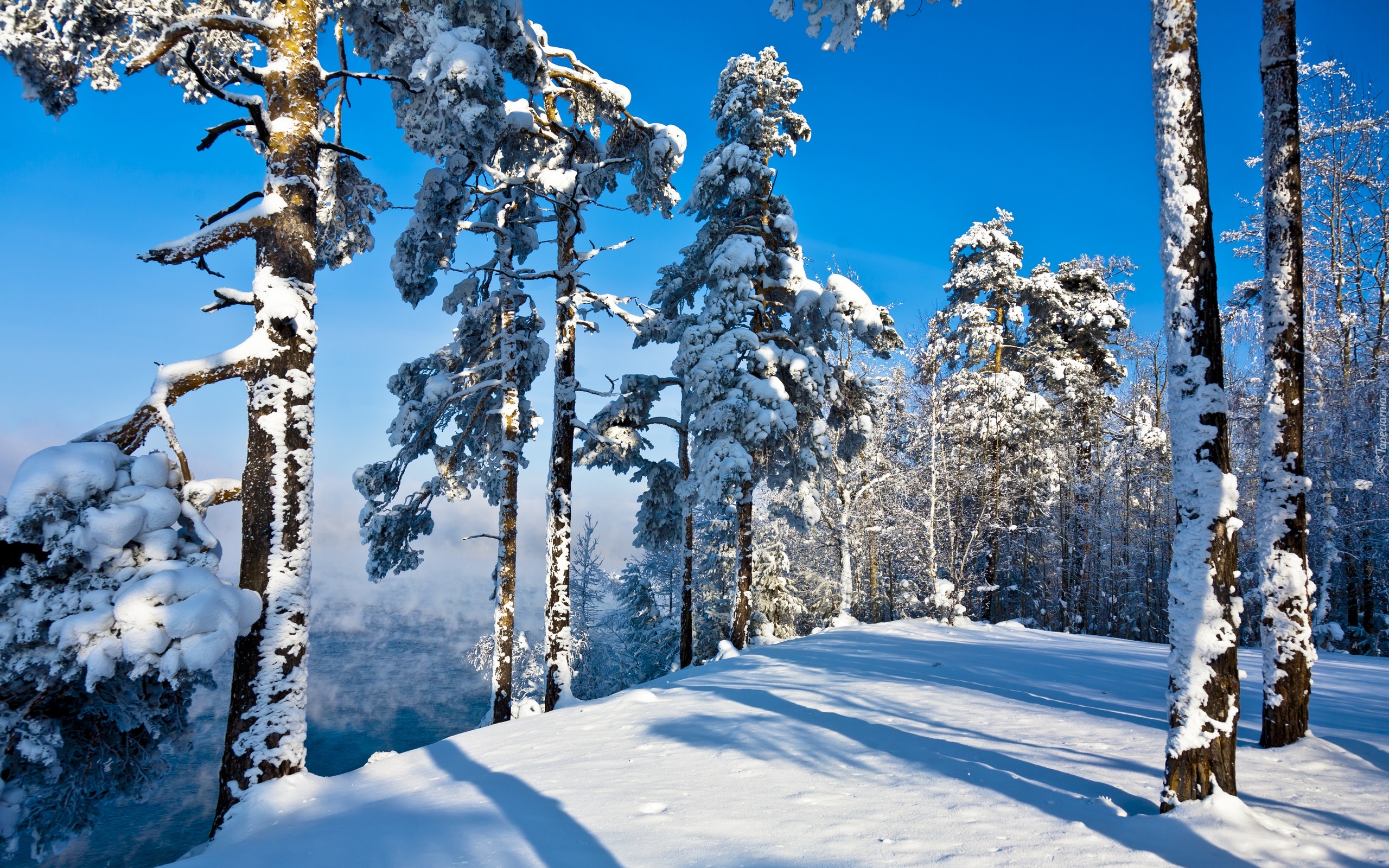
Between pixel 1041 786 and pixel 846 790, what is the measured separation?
51.7 inches

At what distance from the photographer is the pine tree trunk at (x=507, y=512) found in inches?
425

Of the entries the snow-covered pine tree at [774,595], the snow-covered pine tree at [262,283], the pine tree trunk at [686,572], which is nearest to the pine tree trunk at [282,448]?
the snow-covered pine tree at [262,283]

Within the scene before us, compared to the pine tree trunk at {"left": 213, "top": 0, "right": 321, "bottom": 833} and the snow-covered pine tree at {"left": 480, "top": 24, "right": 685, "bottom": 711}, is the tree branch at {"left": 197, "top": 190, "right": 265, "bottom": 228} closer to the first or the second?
the pine tree trunk at {"left": 213, "top": 0, "right": 321, "bottom": 833}

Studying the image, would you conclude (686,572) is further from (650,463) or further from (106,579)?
(106,579)

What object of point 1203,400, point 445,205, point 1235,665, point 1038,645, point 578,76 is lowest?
point 1038,645

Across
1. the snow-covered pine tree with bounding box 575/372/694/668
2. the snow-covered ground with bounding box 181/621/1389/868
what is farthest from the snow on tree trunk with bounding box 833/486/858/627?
the snow-covered ground with bounding box 181/621/1389/868

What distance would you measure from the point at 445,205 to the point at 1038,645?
13.2 metres

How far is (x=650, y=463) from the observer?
49.9 feet

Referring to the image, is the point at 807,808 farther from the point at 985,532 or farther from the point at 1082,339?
the point at 1082,339

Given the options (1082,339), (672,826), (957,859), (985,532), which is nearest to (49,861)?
(672,826)

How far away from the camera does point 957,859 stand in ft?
10.1

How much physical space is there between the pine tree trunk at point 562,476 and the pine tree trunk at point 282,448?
18.1 feet

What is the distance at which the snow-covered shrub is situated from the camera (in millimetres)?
3980

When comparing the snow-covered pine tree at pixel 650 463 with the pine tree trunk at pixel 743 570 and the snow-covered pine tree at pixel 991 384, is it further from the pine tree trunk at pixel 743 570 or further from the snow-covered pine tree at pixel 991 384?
the snow-covered pine tree at pixel 991 384
